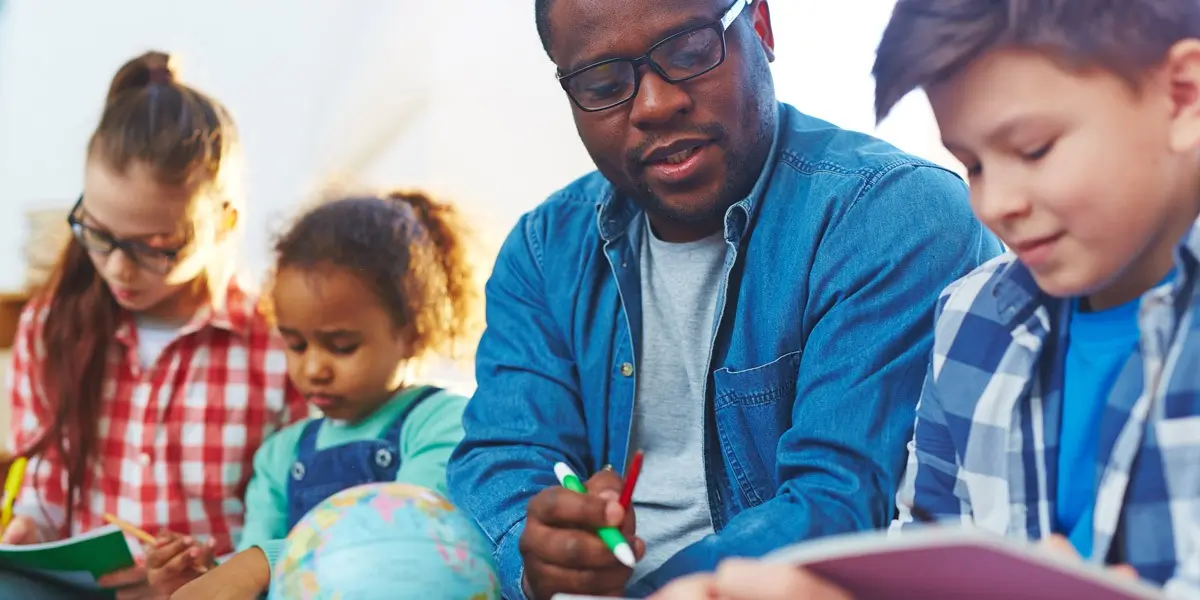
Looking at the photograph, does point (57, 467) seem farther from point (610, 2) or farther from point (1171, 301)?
point (1171, 301)

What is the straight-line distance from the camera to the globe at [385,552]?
1060 mm

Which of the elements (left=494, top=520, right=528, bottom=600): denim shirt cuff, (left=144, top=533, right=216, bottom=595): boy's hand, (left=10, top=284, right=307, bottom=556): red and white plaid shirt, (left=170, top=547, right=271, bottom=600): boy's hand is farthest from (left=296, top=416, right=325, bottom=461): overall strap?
(left=494, top=520, right=528, bottom=600): denim shirt cuff

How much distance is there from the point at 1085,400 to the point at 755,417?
485 mm

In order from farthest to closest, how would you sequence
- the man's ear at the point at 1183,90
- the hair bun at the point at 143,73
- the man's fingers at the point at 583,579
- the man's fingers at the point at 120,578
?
the hair bun at the point at 143,73, the man's fingers at the point at 120,578, the man's fingers at the point at 583,579, the man's ear at the point at 1183,90

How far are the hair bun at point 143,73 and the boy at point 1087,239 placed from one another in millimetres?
1597

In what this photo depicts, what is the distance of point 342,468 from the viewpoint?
6.34 ft

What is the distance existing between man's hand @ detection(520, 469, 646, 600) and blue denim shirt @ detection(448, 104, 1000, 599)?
0.12 metres

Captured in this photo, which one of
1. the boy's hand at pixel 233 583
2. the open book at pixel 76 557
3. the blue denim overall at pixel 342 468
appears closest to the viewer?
the boy's hand at pixel 233 583

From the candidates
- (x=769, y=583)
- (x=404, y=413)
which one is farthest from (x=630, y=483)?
(x=404, y=413)

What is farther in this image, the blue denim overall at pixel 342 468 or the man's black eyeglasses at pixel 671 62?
the blue denim overall at pixel 342 468

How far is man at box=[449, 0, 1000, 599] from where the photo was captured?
4.17 ft

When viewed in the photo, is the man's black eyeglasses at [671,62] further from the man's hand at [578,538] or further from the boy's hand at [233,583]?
the boy's hand at [233,583]

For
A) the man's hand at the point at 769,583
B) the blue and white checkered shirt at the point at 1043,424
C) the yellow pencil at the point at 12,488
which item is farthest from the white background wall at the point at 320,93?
the man's hand at the point at 769,583

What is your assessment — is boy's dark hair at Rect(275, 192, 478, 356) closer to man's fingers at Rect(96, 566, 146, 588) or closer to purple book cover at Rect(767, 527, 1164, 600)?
man's fingers at Rect(96, 566, 146, 588)
